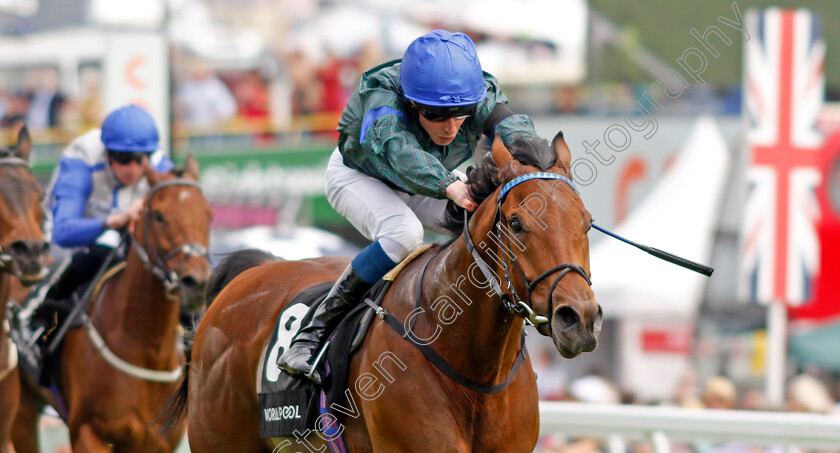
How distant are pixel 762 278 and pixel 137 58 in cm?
570

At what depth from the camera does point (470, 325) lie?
10.8ft

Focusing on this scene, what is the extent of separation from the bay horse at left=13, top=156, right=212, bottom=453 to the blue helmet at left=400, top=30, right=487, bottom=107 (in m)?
2.23

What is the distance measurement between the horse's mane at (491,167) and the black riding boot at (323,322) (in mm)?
408

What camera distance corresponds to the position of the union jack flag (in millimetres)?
9180

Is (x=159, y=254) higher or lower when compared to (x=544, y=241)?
lower

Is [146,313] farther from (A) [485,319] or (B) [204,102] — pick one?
(B) [204,102]

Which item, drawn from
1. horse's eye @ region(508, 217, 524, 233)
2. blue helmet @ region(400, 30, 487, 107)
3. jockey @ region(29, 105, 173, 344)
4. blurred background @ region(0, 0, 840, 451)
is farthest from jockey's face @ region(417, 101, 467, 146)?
blurred background @ region(0, 0, 840, 451)

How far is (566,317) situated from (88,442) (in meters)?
3.34

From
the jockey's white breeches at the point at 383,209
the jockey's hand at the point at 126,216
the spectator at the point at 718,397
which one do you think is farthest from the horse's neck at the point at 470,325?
the spectator at the point at 718,397

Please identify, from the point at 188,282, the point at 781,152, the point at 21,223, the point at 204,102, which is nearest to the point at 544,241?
the point at 188,282

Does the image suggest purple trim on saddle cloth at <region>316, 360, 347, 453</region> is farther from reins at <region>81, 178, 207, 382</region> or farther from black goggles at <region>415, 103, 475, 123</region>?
reins at <region>81, 178, 207, 382</region>

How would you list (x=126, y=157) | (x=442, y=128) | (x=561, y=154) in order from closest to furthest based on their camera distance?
(x=561, y=154) → (x=442, y=128) → (x=126, y=157)

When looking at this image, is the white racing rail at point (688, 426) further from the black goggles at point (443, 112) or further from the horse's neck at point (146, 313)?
the black goggles at point (443, 112)

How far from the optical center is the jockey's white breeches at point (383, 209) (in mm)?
3639
